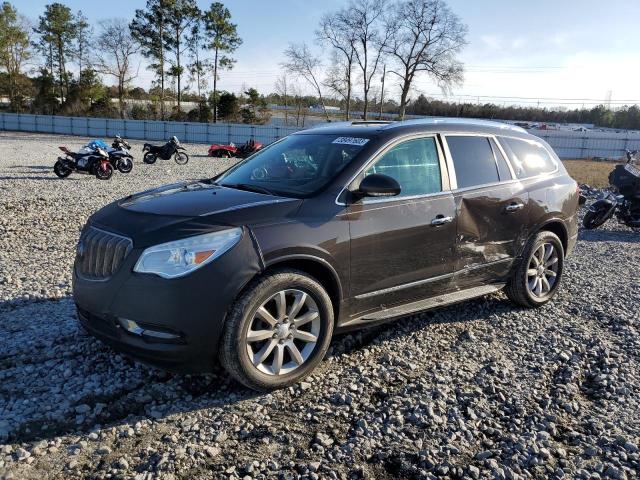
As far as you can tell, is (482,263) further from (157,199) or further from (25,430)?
(25,430)

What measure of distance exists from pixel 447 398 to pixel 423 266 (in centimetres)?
110

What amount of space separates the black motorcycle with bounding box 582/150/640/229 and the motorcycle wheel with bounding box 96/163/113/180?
1269 cm

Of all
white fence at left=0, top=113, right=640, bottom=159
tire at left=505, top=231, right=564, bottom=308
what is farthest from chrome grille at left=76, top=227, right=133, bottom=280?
white fence at left=0, top=113, right=640, bottom=159

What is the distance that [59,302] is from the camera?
520cm

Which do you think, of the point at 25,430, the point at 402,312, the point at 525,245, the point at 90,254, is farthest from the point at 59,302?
the point at 525,245

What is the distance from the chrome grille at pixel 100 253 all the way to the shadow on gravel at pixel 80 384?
73 cm

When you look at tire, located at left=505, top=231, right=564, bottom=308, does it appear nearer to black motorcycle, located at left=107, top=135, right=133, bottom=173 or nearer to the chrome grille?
the chrome grille

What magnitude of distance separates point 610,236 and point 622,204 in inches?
36.0

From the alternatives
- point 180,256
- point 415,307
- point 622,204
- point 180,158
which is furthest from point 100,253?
point 180,158

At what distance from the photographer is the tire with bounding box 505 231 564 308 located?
528 centimetres

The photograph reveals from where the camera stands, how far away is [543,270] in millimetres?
5539

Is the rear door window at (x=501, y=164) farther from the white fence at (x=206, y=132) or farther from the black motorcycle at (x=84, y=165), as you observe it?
the white fence at (x=206, y=132)

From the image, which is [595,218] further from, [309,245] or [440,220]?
[309,245]

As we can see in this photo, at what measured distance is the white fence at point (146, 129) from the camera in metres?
37.2
